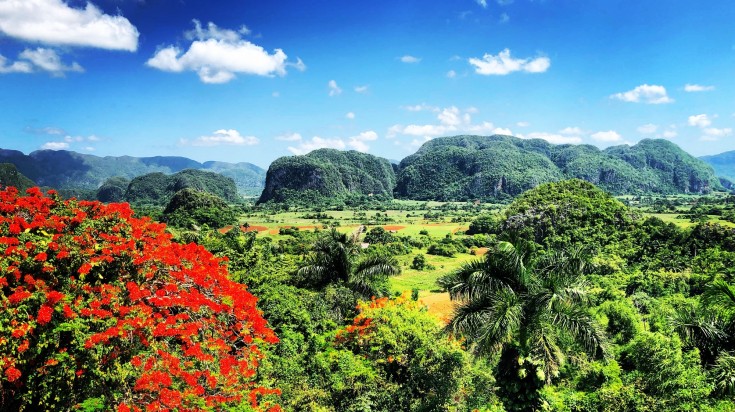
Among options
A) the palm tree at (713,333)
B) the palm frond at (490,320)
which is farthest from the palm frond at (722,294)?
the palm frond at (490,320)

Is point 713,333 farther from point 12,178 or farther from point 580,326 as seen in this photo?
point 12,178

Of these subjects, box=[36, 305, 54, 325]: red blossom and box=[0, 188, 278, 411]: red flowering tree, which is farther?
box=[0, 188, 278, 411]: red flowering tree

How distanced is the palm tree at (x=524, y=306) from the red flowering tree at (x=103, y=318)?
5323mm

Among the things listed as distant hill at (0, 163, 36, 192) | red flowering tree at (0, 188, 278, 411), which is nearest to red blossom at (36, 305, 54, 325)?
red flowering tree at (0, 188, 278, 411)

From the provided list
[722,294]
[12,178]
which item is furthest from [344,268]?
[12,178]

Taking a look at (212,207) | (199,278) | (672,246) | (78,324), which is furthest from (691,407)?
(212,207)

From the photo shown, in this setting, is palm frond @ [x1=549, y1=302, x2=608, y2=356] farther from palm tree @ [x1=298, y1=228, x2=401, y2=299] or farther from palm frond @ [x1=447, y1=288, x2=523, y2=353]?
palm tree @ [x1=298, y1=228, x2=401, y2=299]

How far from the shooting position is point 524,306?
934 cm

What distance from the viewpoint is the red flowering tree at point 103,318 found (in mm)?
7312

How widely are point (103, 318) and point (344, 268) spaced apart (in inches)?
505

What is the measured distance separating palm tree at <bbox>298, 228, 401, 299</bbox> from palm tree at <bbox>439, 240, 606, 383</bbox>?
31.0 ft

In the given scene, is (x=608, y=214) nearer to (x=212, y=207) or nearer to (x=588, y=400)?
(x=588, y=400)

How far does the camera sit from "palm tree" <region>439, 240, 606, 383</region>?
8891mm

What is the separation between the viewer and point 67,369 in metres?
7.41
